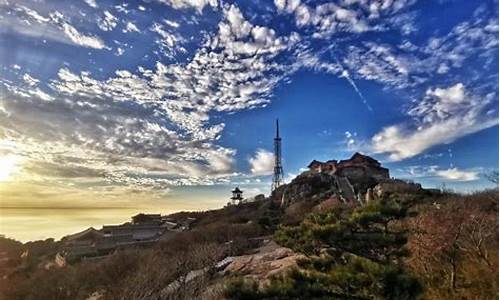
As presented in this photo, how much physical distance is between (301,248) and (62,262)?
38.5 feet

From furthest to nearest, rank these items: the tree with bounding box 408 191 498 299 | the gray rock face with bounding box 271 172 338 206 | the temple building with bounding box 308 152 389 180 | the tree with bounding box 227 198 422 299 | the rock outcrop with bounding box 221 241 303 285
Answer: the temple building with bounding box 308 152 389 180 < the gray rock face with bounding box 271 172 338 206 < the rock outcrop with bounding box 221 241 303 285 < the tree with bounding box 408 191 498 299 < the tree with bounding box 227 198 422 299

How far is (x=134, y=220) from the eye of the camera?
20281 millimetres

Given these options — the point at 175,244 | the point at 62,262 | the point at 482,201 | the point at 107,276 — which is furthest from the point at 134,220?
the point at 482,201

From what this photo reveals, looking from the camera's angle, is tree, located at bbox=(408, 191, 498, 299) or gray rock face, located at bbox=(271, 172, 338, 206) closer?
tree, located at bbox=(408, 191, 498, 299)

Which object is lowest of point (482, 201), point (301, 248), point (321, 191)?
point (301, 248)

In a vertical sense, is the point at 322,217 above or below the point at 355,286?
above

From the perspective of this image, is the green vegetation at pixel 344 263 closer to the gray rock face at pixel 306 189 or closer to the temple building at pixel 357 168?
the gray rock face at pixel 306 189

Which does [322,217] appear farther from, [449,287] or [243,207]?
[243,207]

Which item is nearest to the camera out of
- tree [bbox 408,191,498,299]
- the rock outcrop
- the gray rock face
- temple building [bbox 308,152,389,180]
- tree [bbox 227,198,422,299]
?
tree [bbox 227,198,422,299]

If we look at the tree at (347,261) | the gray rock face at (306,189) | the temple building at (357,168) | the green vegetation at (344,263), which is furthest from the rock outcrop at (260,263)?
the temple building at (357,168)

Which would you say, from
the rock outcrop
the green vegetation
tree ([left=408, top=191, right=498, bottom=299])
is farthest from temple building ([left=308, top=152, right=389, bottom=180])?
tree ([left=408, top=191, right=498, bottom=299])

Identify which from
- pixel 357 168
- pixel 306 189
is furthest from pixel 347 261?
pixel 357 168

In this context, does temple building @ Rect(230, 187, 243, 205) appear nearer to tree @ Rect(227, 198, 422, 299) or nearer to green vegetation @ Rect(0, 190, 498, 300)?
green vegetation @ Rect(0, 190, 498, 300)

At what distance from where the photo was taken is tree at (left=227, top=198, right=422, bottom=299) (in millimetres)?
2490
